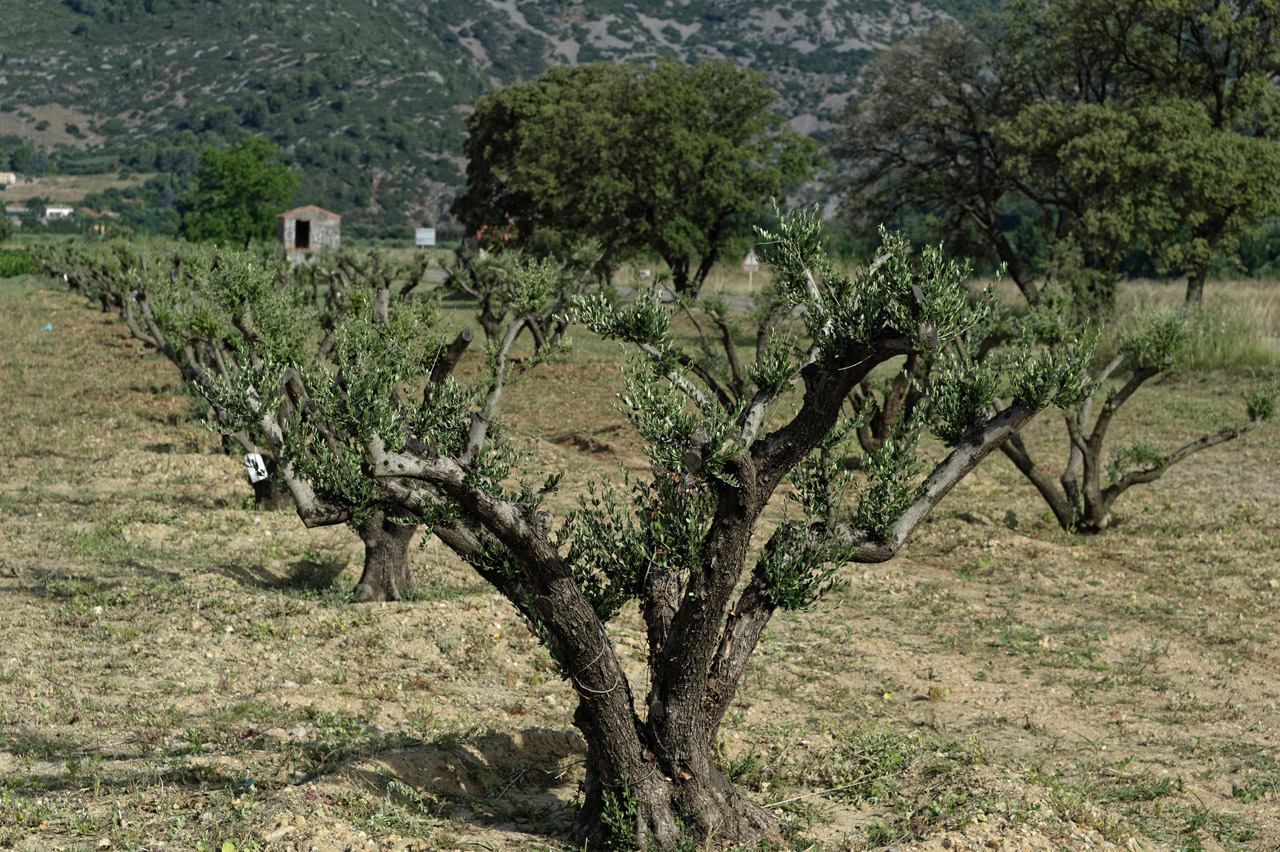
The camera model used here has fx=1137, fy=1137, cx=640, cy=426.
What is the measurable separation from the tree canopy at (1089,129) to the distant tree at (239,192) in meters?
38.6

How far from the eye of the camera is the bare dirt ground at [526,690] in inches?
215

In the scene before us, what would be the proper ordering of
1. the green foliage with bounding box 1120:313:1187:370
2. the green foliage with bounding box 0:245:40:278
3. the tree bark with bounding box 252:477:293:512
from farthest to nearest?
the green foliage with bounding box 0:245:40:278 < the tree bark with bounding box 252:477:293:512 < the green foliage with bounding box 1120:313:1187:370

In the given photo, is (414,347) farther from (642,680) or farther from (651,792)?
(651,792)

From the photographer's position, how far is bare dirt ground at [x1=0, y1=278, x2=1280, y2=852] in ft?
17.9

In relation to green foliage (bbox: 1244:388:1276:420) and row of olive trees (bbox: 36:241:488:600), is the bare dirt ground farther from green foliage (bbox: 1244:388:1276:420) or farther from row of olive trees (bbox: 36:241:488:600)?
green foliage (bbox: 1244:388:1276:420)

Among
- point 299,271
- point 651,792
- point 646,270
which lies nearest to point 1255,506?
point 651,792

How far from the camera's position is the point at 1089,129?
26.9 metres

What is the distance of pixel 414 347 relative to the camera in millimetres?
8891

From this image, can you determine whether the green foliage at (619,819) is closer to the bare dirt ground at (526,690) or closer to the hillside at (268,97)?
the bare dirt ground at (526,690)

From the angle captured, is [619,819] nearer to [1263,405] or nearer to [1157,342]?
[1157,342]

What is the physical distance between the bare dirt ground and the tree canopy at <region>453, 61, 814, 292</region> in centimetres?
2228

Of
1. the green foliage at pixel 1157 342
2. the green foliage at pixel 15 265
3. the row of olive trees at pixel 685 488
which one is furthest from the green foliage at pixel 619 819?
the green foliage at pixel 15 265

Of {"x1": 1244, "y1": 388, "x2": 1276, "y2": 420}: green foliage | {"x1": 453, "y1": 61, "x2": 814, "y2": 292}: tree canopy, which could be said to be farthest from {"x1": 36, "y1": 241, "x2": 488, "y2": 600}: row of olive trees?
{"x1": 453, "y1": 61, "x2": 814, "y2": 292}: tree canopy

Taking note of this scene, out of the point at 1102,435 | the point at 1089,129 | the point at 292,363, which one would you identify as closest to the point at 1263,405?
the point at 1102,435
